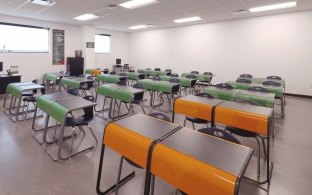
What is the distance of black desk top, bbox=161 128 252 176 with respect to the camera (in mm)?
1252

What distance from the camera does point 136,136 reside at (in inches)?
64.9

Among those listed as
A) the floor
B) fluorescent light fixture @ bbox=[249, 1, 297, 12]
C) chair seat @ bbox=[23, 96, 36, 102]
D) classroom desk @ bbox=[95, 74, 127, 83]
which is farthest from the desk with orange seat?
fluorescent light fixture @ bbox=[249, 1, 297, 12]

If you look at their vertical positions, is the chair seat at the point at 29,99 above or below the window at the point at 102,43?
below

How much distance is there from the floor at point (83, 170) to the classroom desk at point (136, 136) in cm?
34

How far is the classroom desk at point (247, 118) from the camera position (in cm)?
223

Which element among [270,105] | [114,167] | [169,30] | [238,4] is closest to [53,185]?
[114,167]

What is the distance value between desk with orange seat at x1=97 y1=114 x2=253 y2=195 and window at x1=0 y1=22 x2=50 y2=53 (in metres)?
7.94

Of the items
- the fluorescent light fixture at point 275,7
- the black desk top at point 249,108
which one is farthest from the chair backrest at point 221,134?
the fluorescent light fixture at point 275,7

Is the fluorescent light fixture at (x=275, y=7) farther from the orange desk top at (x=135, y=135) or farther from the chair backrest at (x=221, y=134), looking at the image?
the orange desk top at (x=135, y=135)

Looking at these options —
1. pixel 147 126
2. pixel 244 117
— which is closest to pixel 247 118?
pixel 244 117

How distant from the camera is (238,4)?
5.45 meters

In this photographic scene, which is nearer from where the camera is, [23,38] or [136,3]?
[136,3]

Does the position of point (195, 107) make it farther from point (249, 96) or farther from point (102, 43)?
point (102, 43)

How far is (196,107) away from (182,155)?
1569mm
